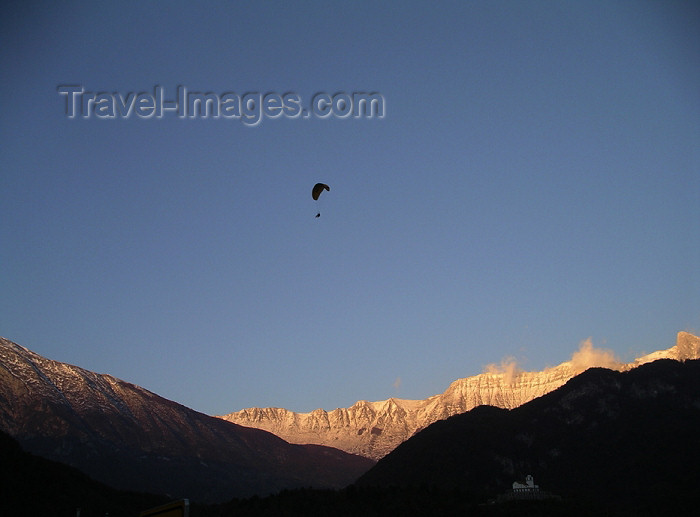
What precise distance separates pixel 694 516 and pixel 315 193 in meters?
161

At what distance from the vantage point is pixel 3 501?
7515 inches

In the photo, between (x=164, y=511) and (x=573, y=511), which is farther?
(x=573, y=511)

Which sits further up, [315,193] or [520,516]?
[315,193]

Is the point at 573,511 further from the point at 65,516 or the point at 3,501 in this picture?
the point at 3,501

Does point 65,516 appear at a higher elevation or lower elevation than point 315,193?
lower

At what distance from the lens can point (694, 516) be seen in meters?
198

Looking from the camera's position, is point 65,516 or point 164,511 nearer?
point 164,511

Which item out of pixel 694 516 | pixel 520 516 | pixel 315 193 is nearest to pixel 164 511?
pixel 315 193

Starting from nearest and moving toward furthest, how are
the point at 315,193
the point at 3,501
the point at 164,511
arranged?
1. the point at 164,511
2. the point at 315,193
3. the point at 3,501

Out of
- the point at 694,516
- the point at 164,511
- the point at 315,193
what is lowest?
the point at 694,516

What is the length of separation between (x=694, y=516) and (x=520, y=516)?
46967 mm

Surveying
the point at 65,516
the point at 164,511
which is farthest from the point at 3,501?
the point at 164,511

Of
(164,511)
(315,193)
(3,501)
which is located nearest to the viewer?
(164,511)

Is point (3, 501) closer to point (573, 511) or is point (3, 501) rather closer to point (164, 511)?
point (573, 511)
